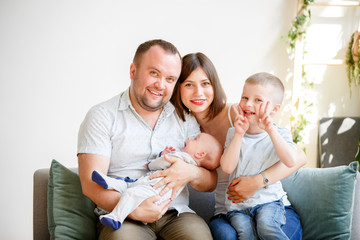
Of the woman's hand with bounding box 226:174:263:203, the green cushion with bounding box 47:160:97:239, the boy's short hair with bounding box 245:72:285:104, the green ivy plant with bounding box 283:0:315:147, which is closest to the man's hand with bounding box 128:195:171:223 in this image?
the green cushion with bounding box 47:160:97:239

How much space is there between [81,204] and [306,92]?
2.73 metres

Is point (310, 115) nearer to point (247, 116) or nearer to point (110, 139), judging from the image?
point (247, 116)

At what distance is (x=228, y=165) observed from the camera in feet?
5.46

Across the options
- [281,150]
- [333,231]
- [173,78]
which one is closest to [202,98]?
[173,78]

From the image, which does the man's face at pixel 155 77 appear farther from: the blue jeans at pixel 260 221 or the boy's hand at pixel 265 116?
the blue jeans at pixel 260 221

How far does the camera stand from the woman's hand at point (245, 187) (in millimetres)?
1631

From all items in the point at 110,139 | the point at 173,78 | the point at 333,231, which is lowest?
the point at 333,231

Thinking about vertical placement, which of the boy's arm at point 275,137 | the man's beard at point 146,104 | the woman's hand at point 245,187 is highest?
the man's beard at point 146,104

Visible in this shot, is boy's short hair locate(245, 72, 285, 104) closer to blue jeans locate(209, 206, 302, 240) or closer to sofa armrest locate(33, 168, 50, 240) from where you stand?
blue jeans locate(209, 206, 302, 240)

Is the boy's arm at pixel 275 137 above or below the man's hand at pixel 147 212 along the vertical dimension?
above

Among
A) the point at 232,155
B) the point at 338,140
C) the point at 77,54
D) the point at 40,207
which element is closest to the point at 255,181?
the point at 232,155

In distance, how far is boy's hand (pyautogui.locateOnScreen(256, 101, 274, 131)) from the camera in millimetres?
1539

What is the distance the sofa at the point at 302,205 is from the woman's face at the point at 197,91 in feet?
2.38

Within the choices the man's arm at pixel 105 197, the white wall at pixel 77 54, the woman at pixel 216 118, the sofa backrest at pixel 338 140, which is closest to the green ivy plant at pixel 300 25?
the white wall at pixel 77 54
